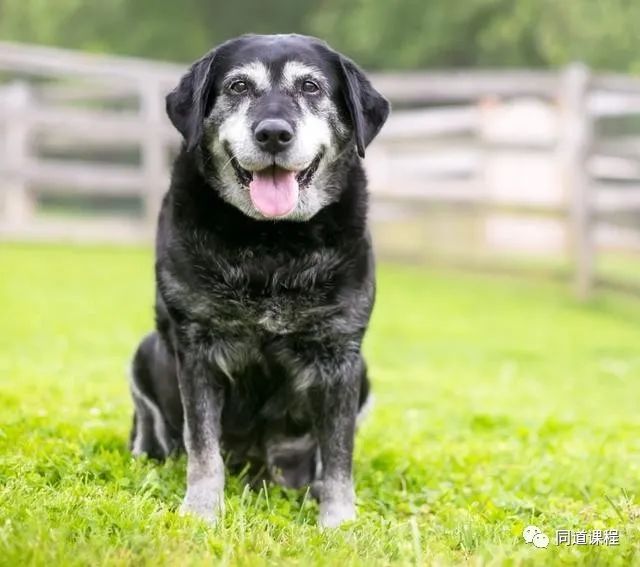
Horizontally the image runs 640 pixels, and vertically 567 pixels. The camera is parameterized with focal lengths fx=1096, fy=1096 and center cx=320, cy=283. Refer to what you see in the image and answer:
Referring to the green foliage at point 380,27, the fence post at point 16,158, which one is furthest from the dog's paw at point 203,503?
the green foliage at point 380,27

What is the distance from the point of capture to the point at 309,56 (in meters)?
3.84

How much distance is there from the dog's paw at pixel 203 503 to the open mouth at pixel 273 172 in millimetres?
1049

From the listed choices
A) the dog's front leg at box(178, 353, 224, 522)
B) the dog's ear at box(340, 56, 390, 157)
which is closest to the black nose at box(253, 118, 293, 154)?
the dog's ear at box(340, 56, 390, 157)

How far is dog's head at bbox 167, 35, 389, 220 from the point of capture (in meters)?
3.65

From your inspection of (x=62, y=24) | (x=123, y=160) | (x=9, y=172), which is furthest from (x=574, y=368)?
(x=62, y=24)

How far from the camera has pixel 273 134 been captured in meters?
3.55

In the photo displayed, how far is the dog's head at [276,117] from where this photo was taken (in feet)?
12.0

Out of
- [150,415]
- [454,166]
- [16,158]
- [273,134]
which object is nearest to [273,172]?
[273,134]

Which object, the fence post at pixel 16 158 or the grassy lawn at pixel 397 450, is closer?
the grassy lawn at pixel 397 450

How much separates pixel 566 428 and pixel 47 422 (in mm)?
2622

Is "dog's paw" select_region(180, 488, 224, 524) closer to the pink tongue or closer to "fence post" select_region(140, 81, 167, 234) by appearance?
the pink tongue

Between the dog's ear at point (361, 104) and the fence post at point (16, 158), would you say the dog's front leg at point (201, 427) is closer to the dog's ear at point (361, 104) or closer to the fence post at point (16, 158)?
the dog's ear at point (361, 104)

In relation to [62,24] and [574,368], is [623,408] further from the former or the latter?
[62,24]

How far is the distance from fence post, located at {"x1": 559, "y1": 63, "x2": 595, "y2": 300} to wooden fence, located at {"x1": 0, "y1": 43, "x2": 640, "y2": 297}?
0.01m
